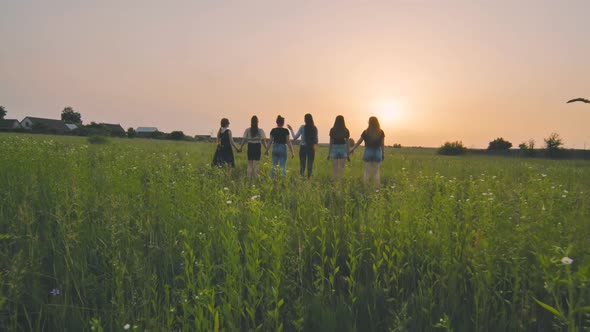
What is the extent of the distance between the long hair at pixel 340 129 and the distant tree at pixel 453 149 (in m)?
48.8

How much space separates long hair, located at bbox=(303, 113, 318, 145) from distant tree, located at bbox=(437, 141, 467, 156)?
161 feet

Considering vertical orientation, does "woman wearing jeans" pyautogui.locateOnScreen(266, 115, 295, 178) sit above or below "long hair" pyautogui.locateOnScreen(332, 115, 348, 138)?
below

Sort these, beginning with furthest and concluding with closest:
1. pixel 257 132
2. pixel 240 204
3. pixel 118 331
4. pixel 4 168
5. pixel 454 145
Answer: pixel 454 145 < pixel 257 132 < pixel 4 168 < pixel 240 204 < pixel 118 331

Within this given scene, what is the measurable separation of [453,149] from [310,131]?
50.3m

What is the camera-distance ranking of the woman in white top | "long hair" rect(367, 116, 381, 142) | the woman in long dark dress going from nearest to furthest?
"long hair" rect(367, 116, 381, 142), the woman in white top, the woman in long dark dress

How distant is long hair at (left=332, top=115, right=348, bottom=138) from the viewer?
1173 cm

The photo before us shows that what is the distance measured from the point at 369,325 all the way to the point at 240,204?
119 inches

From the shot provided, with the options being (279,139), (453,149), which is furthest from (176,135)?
(279,139)

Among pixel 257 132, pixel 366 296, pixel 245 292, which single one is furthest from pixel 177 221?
pixel 257 132

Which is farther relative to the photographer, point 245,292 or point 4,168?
point 4,168

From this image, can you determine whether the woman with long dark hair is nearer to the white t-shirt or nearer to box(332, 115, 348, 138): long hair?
box(332, 115, 348, 138): long hair

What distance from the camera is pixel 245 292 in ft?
11.3

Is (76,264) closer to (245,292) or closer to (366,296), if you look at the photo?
(245,292)

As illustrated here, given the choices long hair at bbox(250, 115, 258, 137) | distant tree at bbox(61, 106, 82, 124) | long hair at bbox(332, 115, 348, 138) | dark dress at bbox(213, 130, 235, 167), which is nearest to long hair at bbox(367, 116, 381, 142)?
long hair at bbox(332, 115, 348, 138)
